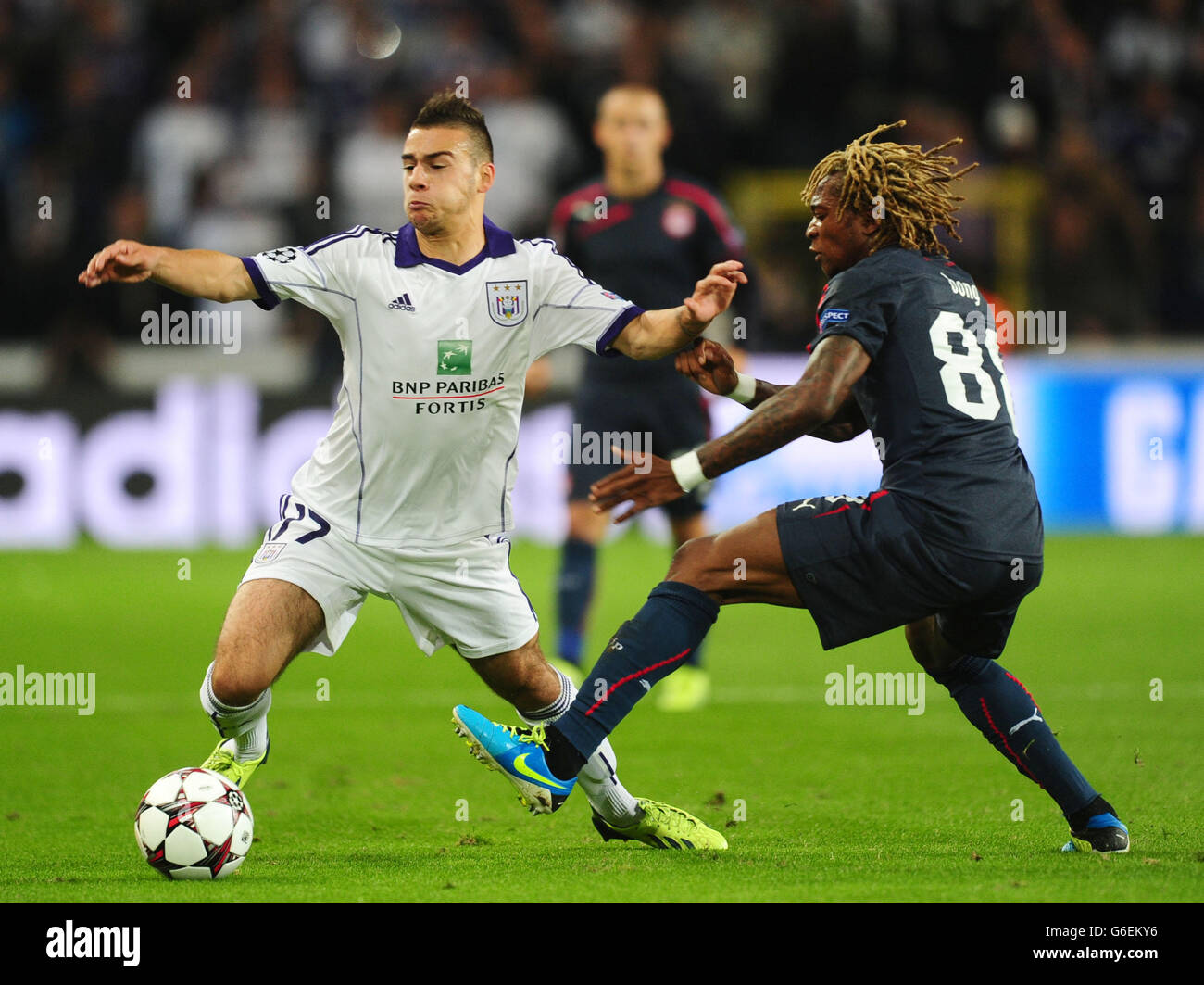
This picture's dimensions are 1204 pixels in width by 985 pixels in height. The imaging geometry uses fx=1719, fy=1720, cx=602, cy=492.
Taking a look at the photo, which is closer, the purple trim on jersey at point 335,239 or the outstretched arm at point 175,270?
the outstretched arm at point 175,270

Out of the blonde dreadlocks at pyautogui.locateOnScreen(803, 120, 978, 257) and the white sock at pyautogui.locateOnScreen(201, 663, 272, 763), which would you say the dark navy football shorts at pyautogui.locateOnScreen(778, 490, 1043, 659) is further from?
the white sock at pyautogui.locateOnScreen(201, 663, 272, 763)

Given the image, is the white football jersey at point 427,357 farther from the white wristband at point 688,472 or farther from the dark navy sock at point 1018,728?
the dark navy sock at point 1018,728

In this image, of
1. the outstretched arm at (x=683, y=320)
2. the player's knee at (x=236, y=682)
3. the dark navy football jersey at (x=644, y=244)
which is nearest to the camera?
the outstretched arm at (x=683, y=320)

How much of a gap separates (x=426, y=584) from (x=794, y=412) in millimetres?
1315

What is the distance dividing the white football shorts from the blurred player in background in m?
2.91

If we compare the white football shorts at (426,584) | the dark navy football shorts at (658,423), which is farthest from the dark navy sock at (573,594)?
the white football shorts at (426,584)

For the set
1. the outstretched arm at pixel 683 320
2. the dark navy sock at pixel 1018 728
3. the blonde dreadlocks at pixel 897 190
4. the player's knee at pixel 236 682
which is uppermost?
the blonde dreadlocks at pixel 897 190

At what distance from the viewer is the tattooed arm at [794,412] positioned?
4.63 m

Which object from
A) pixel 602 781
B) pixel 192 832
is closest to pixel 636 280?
pixel 602 781

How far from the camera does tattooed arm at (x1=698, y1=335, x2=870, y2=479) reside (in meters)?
4.63

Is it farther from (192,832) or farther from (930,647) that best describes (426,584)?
(930,647)

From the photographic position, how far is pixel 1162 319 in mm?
16000

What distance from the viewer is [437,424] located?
17.1ft

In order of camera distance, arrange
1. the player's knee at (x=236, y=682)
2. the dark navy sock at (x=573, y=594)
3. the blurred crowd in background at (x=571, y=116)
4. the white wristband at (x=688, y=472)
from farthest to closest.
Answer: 1. the blurred crowd in background at (x=571, y=116)
2. the dark navy sock at (x=573, y=594)
3. the player's knee at (x=236, y=682)
4. the white wristband at (x=688, y=472)
